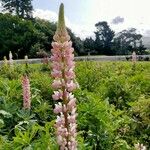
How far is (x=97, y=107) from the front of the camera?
7.96 m

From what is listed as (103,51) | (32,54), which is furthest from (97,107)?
(103,51)

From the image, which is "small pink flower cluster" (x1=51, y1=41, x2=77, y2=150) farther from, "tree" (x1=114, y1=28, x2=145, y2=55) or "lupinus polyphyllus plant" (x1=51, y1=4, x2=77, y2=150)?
"tree" (x1=114, y1=28, x2=145, y2=55)

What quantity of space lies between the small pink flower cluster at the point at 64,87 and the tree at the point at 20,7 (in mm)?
76482

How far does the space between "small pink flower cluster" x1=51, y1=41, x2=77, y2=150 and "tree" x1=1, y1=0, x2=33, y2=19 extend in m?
76.5

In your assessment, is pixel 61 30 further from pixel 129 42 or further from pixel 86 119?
pixel 129 42

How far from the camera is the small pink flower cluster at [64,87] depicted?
373 cm

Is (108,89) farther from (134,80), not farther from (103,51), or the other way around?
(103,51)

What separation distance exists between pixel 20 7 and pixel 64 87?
7959 cm

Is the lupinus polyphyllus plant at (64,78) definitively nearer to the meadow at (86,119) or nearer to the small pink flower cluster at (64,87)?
the small pink flower cluster at (64,87)

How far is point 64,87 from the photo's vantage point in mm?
3820

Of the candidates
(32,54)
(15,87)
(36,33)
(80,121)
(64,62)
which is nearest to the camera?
(64,62)

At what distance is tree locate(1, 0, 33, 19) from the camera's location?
8106 cm

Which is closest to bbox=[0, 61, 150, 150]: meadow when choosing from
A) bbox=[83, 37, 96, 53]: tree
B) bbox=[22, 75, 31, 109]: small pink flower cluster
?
bbox=[22, 75, 31, 109]: small pink flower cluster

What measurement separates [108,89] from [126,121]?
104 inches
